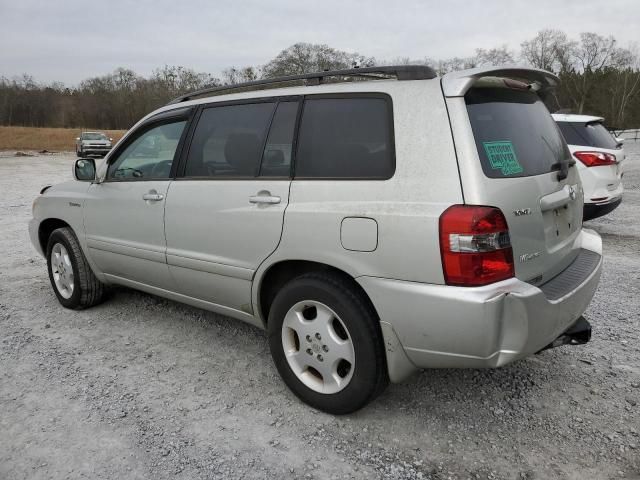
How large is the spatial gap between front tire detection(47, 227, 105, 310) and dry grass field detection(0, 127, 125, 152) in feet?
134

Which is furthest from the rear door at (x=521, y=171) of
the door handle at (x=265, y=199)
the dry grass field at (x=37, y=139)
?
the dry grass field at (x=37, y=139)

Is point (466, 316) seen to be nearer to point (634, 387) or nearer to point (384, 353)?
point (384, 353)

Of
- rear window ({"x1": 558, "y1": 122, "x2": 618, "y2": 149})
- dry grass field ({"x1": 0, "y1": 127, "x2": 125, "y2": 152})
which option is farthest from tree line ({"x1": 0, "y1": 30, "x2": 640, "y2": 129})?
rear window ({"x1": 558, "y1": 122, "x2": 618, "y2": 149})

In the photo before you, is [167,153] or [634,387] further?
[167,153]

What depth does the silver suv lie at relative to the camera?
226 cm

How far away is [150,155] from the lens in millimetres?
3900

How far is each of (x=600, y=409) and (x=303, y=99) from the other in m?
2.42

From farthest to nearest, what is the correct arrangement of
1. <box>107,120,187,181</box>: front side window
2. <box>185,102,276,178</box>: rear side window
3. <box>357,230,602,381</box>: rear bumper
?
<box>107,120,187,181</box>: front side window < <box>185,102,276,178</box>: rear side window < <box>357,230,602,381</box>: rear bumper

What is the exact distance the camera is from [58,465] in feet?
7.90

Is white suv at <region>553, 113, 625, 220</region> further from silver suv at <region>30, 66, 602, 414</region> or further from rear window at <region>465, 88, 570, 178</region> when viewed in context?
rear window at <region>465, 88, 570, 178</region>

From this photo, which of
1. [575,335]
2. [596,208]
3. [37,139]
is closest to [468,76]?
[575,335]

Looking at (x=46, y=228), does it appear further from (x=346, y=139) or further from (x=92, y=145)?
(x=92, y=145)

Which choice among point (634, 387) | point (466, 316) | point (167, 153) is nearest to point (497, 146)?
point (466, 316)

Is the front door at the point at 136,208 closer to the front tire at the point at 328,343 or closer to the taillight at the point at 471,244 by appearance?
the front tire at the point at 328,343
